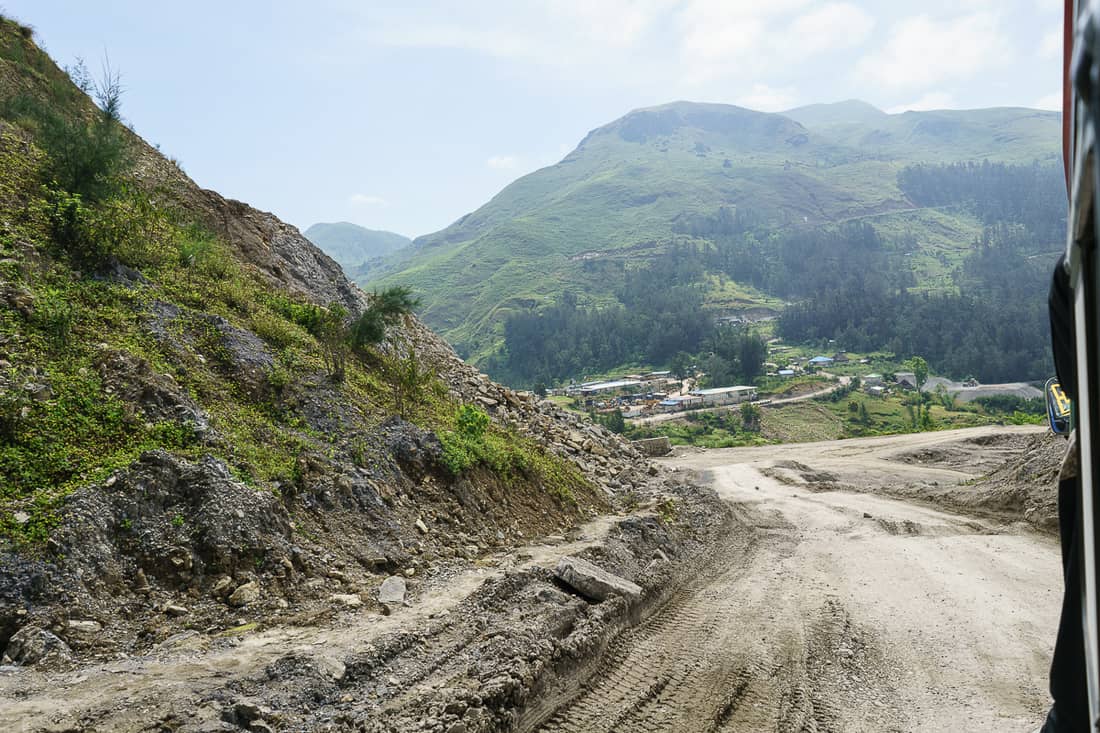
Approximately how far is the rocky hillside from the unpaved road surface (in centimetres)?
272

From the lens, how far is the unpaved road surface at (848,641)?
527 cm

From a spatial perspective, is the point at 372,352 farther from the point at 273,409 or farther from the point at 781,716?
the point at 781,716

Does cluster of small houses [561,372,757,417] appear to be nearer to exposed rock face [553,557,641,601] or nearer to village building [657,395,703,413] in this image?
village building [657,395,703,413]

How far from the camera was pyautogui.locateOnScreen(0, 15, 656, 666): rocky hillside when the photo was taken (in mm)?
5477

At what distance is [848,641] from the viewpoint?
690 cm

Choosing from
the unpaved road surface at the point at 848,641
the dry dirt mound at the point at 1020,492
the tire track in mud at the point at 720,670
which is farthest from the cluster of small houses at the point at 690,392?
the tire track in mud at the point at 720,670

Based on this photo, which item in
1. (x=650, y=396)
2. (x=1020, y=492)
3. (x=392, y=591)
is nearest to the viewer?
(x=392, y=591)

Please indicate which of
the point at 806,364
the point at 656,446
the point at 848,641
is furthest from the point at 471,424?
the point at 806,364

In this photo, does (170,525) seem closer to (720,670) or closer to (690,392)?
(720,670)

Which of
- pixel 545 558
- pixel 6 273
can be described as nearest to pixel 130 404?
pixel 6 273

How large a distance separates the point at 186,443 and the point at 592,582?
185 inches

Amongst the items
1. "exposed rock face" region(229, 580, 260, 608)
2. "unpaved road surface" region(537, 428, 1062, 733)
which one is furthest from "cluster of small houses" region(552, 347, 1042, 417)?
"exposed rock face" region(229, 580, 260, 608)

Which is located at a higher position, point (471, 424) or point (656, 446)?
point (471, 424)

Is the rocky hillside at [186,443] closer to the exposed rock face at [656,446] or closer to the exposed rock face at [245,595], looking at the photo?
the exposed rock face at [245,595]
